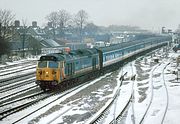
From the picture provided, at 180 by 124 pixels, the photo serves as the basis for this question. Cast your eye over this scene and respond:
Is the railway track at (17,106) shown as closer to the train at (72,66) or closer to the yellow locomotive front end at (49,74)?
the yellow locomotive front end at (49,74)

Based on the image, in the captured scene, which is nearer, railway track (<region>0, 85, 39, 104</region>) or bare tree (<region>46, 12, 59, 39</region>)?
railway track (<region>0, 85, 39, 104</region>)

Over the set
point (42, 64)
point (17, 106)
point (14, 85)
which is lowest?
point (14, 85)

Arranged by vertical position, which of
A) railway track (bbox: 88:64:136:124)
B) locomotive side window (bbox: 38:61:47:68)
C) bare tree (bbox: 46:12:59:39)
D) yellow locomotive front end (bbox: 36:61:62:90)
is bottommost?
railway track (bbox: 88:64:136:124)

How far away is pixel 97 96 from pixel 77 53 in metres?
8.34

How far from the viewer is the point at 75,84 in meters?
32.4

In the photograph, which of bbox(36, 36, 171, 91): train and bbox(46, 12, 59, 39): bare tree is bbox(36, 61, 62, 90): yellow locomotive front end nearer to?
bbox(36, 36, 171, 91): train

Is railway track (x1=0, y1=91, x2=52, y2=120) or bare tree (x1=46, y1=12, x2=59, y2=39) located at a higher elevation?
bare tree (x1=46, y1=12, x2=59, y2=39)

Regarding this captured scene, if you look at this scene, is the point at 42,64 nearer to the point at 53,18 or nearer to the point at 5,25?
the point at 5,25

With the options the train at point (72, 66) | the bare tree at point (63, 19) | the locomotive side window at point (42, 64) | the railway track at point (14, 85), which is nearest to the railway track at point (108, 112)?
the train at point (72, 66)

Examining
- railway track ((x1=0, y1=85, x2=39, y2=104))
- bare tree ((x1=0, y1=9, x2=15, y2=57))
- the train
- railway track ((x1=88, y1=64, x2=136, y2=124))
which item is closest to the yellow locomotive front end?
the train

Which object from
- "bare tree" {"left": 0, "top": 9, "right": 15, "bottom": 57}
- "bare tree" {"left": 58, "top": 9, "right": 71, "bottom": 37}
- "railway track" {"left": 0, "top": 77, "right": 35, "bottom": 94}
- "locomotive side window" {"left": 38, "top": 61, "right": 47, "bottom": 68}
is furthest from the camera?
"bare tree" {"left": 58, "top": 9, "right": 71, "bottom": 37}

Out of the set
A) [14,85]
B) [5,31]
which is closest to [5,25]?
[5,31]

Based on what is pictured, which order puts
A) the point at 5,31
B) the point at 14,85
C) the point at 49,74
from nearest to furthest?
the point at 49,74 < the point at 14,85 < the point at 5,31

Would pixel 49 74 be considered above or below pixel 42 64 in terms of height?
below
